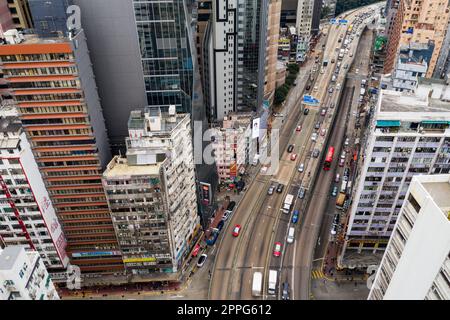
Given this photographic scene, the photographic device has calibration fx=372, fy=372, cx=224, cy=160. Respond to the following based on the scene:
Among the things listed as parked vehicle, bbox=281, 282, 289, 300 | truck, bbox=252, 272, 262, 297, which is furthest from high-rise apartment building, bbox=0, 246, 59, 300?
parked vehicle, bbox=281, 282, 289, 300

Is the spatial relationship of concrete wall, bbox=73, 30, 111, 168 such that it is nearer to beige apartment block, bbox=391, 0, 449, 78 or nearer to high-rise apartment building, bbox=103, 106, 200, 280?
high-rise apartment building, bbox=103, 106, 200, 280

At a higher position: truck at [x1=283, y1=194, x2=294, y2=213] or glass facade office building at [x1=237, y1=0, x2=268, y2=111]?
glass facade office building at [x1=237, y1=0, x2=268, y2=111]

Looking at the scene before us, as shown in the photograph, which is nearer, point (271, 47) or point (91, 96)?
point (91, 96)

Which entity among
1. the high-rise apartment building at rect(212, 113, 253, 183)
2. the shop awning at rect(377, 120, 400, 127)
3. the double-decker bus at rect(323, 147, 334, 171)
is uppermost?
the shop awning at rect(377, 120, 400, 127)

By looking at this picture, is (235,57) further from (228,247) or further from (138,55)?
(228,247)

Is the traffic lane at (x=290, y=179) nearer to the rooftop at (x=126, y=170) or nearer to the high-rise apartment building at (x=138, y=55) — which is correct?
the rooftop at (x=126, y=170)

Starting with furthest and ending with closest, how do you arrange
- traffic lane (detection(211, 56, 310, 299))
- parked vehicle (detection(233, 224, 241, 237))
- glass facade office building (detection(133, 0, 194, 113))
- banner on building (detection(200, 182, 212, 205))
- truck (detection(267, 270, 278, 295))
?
1. banner on building (detection(200, 182, 212, 205))
2. parked vehicle (detection(233, 224, 241, 237))
3. traffic lane (detection(211, 56, 310, 299))
4. truck (detection(267, 270, 278, 295))
5. glass facade office building (detection(133, 0, 194, 113))

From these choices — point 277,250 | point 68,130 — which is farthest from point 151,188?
point 277,250
